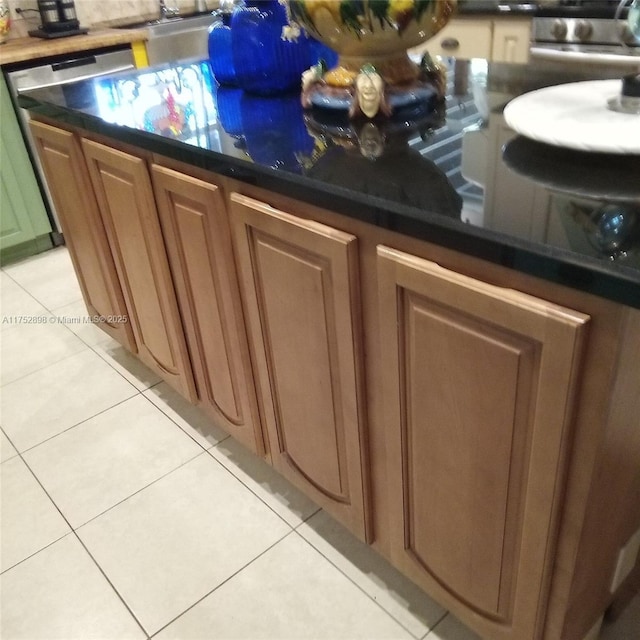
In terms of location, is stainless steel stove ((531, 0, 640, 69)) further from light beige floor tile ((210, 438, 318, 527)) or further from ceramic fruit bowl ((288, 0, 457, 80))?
light beige floor tile ((210, 438, 318, 527))

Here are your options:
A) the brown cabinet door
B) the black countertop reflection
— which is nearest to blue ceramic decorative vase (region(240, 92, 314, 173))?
the black countertop reflection

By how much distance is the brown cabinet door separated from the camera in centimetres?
165

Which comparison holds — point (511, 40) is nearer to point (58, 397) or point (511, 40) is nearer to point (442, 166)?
point (442, 166)

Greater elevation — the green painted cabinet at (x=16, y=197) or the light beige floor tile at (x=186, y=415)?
the green painted cabinet at (x=16, y=197)

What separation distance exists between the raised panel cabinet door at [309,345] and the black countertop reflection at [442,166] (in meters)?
0.08

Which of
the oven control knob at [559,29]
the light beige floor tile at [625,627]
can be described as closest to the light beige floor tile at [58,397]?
the light beige floor tile at [625,627]

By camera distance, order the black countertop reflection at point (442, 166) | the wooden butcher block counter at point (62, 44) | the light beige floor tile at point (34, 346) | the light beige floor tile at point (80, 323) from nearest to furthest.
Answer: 1. the black countertop reflection at point (442, 166)
2. the light beige floor tile at point (34, 346)
3. the light beige floor tile at point (80, 323)
4. the wooden butcher block counter at point (62, 44)

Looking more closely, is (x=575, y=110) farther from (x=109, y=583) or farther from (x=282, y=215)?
(x=109, y=583)

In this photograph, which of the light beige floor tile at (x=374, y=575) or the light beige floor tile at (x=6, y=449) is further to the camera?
the light beige floor tile at (x=6, y=449)

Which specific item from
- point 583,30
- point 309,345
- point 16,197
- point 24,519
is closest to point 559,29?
point 583,30

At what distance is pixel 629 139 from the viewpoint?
2.62ft

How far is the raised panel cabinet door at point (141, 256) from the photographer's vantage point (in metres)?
1.42

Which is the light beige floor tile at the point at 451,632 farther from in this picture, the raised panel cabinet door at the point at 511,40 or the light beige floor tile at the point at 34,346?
the raised panel cabinet door at the point at 511,40

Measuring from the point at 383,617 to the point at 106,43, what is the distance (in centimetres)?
276
